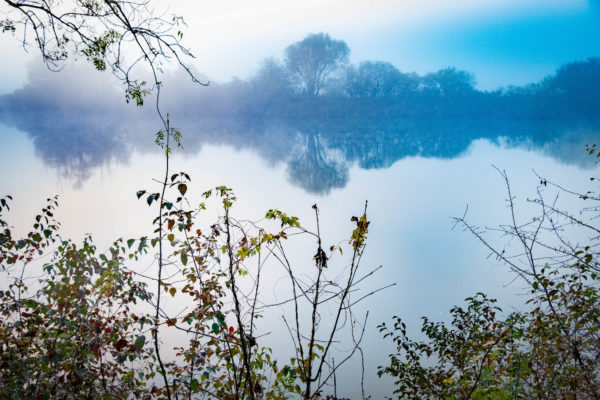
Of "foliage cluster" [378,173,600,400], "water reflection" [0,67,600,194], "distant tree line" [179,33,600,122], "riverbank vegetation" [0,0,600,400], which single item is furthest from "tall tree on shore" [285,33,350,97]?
"foliage cluster" [378,173,600,400]

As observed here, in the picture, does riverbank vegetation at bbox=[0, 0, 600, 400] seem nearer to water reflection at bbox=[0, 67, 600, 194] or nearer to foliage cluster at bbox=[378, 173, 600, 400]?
foliage cluster at bbox=[378, 173, 600, 400]

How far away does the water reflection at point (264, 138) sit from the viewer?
1641 centimetres

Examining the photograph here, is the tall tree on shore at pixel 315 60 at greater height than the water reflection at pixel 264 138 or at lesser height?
greater

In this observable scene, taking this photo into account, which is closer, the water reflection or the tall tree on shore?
the water reflection

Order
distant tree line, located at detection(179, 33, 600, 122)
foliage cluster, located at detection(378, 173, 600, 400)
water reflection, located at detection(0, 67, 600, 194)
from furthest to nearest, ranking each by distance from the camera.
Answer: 1. distant tree line, located at detection(179, 33, 600, 122)
2. water reflection, located at detection(0, 67, 600, 194)
3. foliage cluster, located at detection(378, 173, 600, 400)

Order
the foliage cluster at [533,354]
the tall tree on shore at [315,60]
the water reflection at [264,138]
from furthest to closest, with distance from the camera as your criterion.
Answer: the tall tree on shore at [315,60], the water reflection at [264,138], the foliage cluster at [533,354]

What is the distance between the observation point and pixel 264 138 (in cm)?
2845

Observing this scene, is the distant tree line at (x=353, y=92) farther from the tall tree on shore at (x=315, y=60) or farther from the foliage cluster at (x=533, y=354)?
the foliage cluster at (x=533, y=354)

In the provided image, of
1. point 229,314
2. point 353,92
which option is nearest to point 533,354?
point 229,314

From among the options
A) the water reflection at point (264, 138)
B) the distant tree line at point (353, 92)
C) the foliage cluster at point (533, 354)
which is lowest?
the foliage cluster at point (533, 354)

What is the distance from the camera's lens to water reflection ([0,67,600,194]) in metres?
16.4

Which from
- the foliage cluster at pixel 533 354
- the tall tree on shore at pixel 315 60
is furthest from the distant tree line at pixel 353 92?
the foliage cluster at pixel 533 354

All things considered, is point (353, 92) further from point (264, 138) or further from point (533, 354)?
point (533, 354)

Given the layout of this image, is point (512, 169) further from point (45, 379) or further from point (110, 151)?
point (110, 151)
